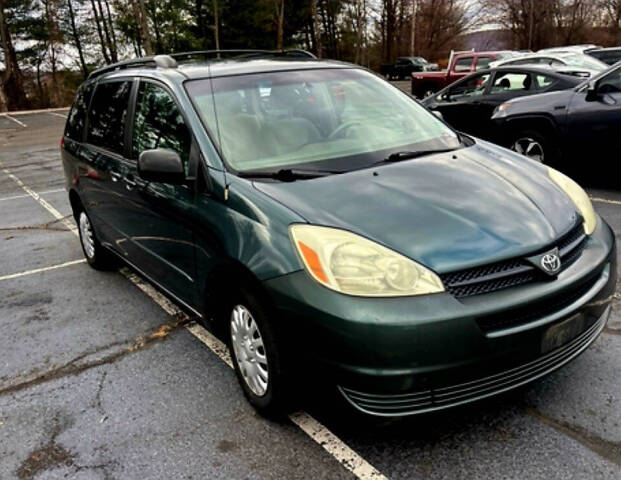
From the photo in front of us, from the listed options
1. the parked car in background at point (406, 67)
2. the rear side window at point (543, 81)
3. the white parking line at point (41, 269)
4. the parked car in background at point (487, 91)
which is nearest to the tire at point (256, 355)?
the white parking line at point (41, 269)

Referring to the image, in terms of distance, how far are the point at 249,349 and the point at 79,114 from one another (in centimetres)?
341

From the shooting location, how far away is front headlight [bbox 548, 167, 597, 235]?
2.76m

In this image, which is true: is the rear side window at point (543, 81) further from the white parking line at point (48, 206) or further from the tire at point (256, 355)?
the tire at point (256, 355)

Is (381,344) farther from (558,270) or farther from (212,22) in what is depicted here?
(212,22)

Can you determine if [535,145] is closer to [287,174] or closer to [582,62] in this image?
[287,174]

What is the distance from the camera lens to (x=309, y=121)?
3342 mm

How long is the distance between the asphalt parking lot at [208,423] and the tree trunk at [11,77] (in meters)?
36.8

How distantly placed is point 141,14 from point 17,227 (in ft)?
65.1

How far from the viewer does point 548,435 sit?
249 centimetres

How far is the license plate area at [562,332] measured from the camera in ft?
7.45

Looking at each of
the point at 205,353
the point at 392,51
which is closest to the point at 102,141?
the point at 205,353

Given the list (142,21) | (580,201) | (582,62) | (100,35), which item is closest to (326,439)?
(580,201)

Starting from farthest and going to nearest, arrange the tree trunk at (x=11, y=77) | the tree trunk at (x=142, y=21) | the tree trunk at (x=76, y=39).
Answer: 1. the tree trunk at (x=76, y=39)
2. the tree trunk at (x=11, y=77)
3. the tree trunk at (x=142, y=21)

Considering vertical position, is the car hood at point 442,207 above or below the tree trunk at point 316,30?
below
